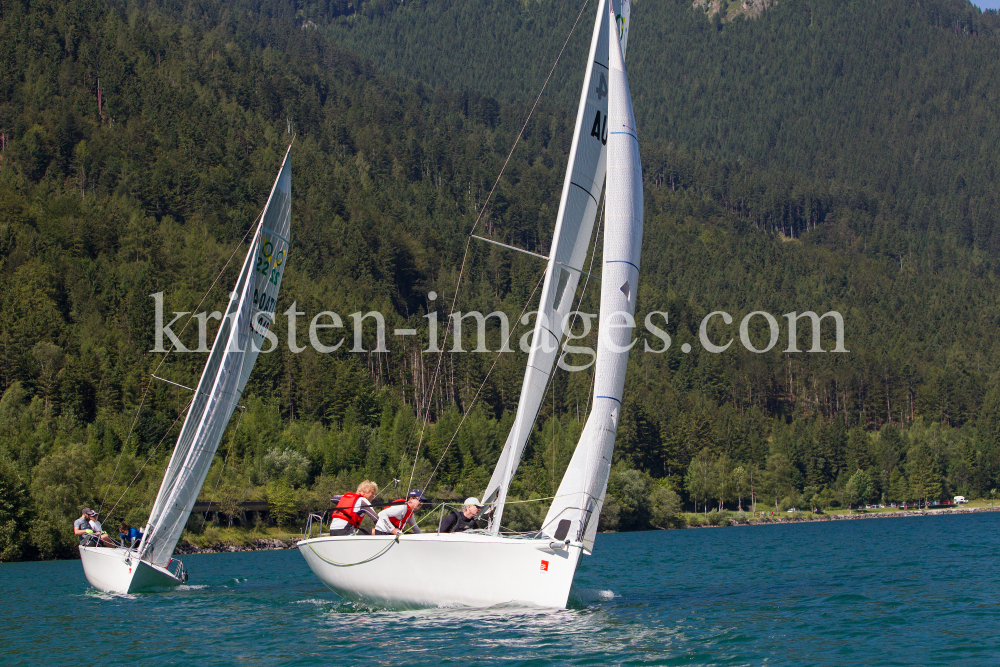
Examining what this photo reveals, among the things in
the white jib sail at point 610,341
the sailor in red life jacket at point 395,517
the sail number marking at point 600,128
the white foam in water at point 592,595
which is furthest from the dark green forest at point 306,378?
the white jib sail at point 610,341

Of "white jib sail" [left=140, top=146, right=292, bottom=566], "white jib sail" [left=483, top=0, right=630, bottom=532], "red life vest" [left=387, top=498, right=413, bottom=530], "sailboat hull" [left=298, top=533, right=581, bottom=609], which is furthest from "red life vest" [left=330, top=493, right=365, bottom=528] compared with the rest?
"white jib sail" [left=140, top=146, right=292, bottom=566]

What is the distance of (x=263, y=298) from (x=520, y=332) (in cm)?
12544

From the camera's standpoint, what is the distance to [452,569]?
20.7m

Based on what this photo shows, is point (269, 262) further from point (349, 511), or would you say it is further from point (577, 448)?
point (577, 448)

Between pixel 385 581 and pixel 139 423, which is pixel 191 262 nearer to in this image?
pixel 139 423

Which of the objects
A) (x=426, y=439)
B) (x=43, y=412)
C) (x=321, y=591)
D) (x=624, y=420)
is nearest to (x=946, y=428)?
(x=624, y=420)

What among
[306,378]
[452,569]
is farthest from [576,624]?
[306,378]

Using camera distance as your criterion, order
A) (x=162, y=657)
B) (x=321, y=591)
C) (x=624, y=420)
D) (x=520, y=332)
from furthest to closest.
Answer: (x=520, y=332) < (x=624, y=420) < (x=321, y=591) < (x=162, y=657)

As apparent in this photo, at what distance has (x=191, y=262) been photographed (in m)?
144

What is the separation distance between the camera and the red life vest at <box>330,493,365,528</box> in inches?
932

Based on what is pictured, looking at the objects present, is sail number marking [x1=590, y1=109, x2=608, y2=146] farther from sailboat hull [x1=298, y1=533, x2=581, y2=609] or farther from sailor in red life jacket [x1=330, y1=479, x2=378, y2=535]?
sailor in red life jacket [x1=330, y1=479, x2=378, y2=535]

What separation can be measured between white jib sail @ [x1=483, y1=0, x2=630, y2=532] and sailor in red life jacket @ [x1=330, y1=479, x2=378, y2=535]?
8.82ft

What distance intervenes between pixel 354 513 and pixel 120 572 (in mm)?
9906

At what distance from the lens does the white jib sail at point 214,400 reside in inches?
1176
